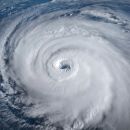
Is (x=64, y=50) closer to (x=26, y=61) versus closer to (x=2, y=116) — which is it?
(x=26, y=61)

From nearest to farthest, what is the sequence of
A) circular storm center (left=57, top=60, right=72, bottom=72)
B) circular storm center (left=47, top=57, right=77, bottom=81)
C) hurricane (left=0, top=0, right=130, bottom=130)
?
1. hurricane (left=0, top=0, right=130, bottom=130)
2. circular storm center (left=47, top=57, right=77, bottom=81)
3. circular storm center (left=57, top=60, right=72, bottom=72)

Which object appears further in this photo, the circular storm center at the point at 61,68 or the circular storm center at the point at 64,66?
the circular storm center at the point at 64,66

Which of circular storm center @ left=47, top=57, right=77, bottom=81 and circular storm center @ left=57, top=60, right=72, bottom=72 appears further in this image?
circular storm center @ left=57, top=60, right=72, bottom=72

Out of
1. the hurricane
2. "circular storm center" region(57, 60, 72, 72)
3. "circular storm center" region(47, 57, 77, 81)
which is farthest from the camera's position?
"circular storm center" region(57, 60, 72, 72)

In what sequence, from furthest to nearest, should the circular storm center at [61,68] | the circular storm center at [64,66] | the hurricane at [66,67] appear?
1. the circular storm center at [64,66]
2. the circular storm center at [61,68]
3. the hurricane at [66,67]

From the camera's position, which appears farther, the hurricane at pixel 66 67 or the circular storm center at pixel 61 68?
the circular storm center at pixel 61 68

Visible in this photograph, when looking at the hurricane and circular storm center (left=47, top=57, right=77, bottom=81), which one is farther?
circular storm center (left=47, top=57, right=77, bottom=81)

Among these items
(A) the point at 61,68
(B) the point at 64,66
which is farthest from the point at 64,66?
(A) the point at 61,68

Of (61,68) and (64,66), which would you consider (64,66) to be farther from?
(61,68)

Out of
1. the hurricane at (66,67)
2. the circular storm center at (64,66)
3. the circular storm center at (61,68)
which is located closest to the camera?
the hurricane at (66,67)
